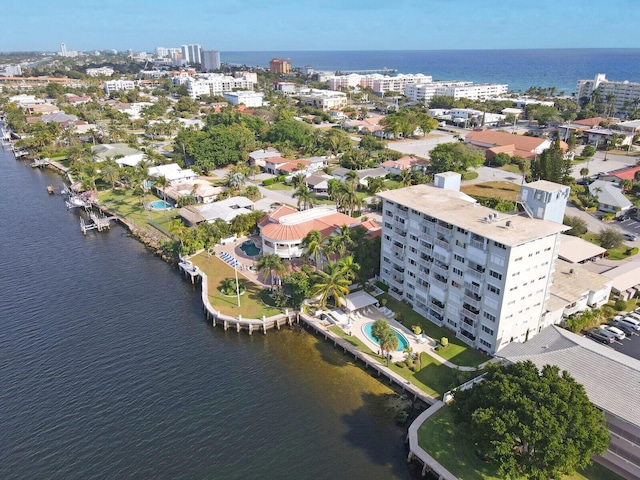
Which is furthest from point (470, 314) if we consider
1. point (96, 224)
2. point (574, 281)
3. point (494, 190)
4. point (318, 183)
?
point (96, 224)

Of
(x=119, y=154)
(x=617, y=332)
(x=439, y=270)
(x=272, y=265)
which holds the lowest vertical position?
(x=617, y=332)

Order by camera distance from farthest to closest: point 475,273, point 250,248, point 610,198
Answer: point 610,198 → point 250,248 → point 475,273

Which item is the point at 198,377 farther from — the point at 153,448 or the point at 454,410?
the point at 454,410

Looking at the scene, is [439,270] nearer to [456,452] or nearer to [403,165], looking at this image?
[456,452]

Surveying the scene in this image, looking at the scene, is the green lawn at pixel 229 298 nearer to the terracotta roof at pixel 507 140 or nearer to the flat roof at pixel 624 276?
the flat roof at pixel 624 276

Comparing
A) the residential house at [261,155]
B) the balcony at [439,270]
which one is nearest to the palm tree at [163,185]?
the residential house at [261,155]

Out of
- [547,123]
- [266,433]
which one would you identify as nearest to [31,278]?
[266,433]
